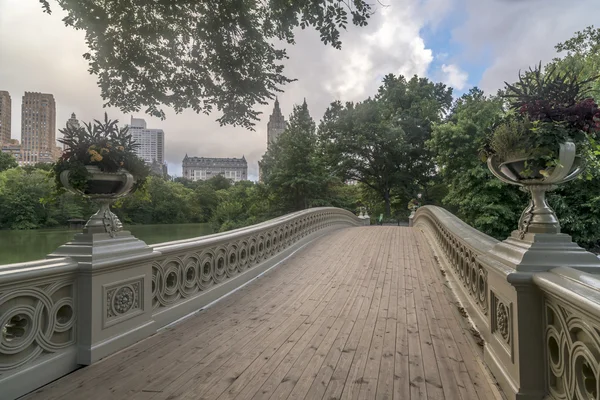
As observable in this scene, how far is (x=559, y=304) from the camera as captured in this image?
1.69m

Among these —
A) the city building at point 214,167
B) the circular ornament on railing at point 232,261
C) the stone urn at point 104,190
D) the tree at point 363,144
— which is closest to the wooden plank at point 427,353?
the circular ornament on railing at point 232,261

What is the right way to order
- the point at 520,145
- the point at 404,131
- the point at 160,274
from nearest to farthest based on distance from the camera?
the point at 520,145, the point at 160,274, the point at 404,131

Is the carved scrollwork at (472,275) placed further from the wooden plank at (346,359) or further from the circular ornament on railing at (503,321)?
the wooden plank at (346,359)

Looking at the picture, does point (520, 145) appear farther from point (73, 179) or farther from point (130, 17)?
point (130, 17)

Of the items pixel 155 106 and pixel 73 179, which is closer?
pixel 73 179

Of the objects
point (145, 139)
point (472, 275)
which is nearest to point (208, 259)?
point (145, 139)

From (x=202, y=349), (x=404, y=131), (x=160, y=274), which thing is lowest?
(x=202, y=349)

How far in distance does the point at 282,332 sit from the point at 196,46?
4.91m

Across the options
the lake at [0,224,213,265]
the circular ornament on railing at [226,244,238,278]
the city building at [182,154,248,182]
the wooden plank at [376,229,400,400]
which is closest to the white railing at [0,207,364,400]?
the circular ornament on railing at [226,244,238,278]

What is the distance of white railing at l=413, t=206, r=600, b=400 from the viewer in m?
1.46

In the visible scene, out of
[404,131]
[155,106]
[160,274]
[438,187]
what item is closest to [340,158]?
[404,131]

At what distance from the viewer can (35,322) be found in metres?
2.29

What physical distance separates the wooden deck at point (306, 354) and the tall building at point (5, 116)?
8684mm

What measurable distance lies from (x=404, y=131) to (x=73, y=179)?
29.5m
